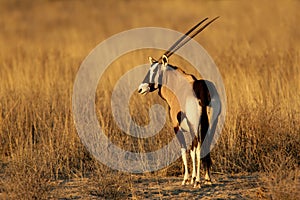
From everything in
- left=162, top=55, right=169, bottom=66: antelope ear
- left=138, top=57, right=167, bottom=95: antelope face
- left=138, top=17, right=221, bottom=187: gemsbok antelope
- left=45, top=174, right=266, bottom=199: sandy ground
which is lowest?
left=45, top=174, right=266, bottom=199: sandy ground

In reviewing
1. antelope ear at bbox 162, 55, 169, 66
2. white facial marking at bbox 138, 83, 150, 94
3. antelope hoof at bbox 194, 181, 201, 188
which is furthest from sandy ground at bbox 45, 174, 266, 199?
antelope ear at bbox 162, 55, 169, 66

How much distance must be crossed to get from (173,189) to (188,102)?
946mm

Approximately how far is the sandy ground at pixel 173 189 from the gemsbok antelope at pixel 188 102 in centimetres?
18

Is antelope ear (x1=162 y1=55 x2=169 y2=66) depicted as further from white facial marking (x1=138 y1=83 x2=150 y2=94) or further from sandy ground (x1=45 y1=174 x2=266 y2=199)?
sandy ground (x1=45 y1=174 x2=266 y2=199)

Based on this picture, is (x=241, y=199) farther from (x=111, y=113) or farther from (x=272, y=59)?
(x=272, y=59)

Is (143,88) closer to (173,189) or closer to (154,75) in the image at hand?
(154,75)

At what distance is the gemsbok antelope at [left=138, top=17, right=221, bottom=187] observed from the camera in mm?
6863

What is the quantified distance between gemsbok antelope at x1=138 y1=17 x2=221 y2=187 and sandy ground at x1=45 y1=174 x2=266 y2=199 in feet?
0.58

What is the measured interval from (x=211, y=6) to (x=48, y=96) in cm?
1521

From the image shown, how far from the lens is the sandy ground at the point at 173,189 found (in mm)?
6750

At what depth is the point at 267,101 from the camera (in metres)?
9.15

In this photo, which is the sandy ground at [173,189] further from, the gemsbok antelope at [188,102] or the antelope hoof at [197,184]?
the gemsbok antelope at [188,102]

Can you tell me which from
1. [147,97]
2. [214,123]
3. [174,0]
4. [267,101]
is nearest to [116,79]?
[147,97]

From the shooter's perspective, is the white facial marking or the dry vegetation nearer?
the dry vegetation
